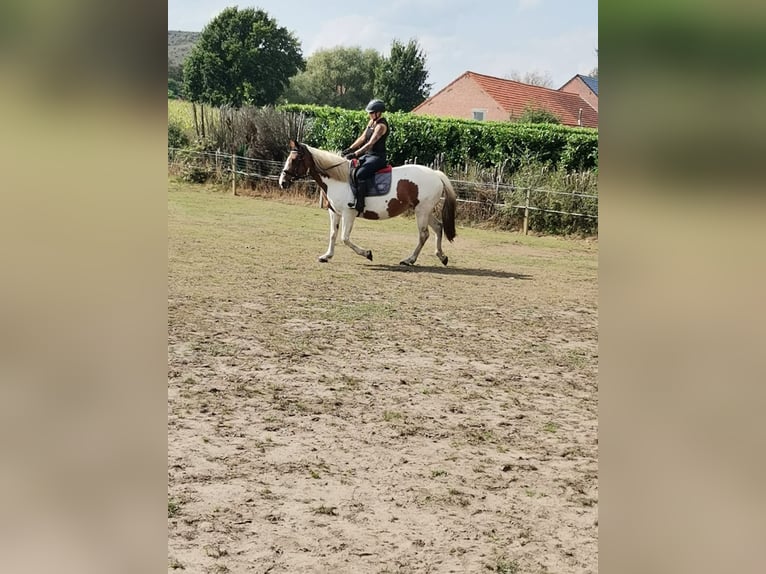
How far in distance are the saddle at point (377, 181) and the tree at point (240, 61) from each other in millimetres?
42634

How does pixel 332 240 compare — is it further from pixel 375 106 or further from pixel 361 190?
pixel 375 106

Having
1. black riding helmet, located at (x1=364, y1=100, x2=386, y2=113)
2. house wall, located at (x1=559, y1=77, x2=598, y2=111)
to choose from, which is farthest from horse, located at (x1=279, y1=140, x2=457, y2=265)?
house wall, located at (x1=559, y1=77, x2=598, y2=111)

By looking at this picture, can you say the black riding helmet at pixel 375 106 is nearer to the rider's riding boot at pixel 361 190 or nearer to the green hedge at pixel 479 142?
the rider's riding boot at pixel 361 190

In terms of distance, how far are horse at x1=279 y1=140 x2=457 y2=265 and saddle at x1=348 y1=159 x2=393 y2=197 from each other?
42 millimetres

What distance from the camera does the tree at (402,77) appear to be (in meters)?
50.2

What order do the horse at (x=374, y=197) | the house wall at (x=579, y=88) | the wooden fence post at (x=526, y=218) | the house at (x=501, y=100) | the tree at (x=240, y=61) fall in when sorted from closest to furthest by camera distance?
the horse at (x=374, y=197) < the wooden fence post at (x=526, y=218) < the house at (x=501, y=100) < the house wall at (x=579, y=88) < the tree at (x=240, y=61)

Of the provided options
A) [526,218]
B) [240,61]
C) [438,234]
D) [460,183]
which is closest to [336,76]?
[240,61]

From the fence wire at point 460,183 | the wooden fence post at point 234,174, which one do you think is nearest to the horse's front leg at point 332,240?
the fence wire at point 460,183

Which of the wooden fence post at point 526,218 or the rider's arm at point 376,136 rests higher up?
the rider's arm at point 376,136

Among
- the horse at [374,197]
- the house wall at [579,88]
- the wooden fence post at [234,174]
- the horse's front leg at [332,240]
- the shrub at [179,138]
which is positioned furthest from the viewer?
the house wall at [579,88]
